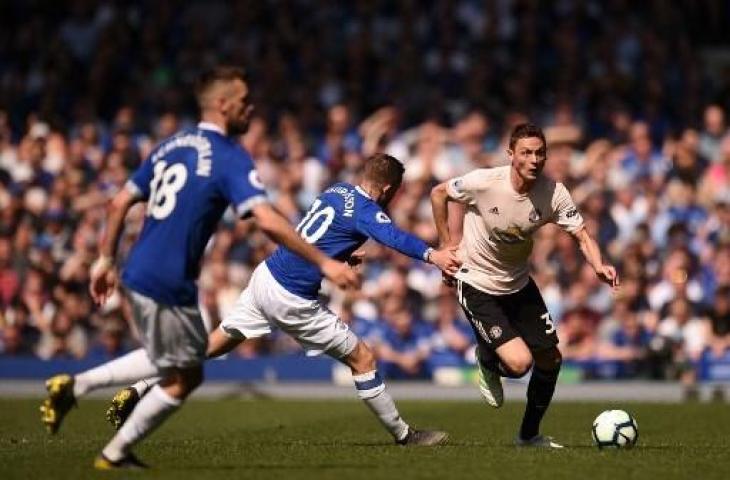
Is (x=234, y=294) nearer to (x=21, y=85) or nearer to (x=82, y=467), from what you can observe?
(x=21, y=85)

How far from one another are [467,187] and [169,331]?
3.74 m

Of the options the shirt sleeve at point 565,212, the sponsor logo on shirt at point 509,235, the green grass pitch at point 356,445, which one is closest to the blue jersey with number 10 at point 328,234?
the sponsor logo on shirt at point 509,235

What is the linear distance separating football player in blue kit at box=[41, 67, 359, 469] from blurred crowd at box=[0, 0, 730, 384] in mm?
10969

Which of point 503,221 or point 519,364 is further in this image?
point 503,221

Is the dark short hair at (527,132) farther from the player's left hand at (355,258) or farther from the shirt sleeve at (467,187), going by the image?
the player's left hand at (355,258)

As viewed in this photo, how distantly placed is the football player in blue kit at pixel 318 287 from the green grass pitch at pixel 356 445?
348 mm

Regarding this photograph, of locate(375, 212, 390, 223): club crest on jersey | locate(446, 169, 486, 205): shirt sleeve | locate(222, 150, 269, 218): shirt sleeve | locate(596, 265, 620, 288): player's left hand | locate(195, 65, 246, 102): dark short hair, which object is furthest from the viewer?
locate(446, 169, 486, 205): shirt sleeve

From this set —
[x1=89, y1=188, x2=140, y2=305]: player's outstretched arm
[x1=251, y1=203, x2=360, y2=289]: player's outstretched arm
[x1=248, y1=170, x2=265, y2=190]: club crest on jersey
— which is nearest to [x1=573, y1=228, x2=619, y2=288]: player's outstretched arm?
[x1=251, y1=203, x2=360, y2=289]: player's outstretched arm

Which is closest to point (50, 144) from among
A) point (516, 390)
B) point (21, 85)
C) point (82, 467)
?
point (21, 85)

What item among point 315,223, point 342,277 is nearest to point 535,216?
point 315,223

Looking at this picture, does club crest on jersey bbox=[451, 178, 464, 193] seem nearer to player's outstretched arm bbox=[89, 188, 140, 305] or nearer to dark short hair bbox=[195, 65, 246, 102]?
dark short hair bbox=[195, 65, 246, 102]

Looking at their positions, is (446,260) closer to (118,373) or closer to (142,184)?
(142,184)

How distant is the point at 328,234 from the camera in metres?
12.3

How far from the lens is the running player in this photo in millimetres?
12266
